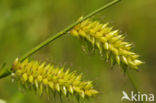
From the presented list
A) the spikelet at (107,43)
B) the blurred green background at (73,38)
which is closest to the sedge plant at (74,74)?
the spikelet at (107,43)

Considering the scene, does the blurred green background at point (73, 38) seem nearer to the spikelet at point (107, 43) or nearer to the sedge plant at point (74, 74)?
the sedge plant at point (74, 74)

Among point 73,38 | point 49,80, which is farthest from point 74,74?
point 73,38

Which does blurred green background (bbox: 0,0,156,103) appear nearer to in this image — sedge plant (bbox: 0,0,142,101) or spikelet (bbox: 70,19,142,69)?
sedge plant (bbox: 0,0,142,101)

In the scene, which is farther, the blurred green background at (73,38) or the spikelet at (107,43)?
the blurred green background at (73,38)

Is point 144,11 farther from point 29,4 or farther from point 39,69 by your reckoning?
point 39,69

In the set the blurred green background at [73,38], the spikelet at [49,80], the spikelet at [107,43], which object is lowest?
the spikelet at [49,80]

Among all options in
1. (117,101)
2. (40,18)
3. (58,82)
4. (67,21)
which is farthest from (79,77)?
(67,21)

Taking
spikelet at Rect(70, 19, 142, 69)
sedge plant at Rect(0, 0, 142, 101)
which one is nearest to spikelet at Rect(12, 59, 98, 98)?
sedge plant at Rect(0, 0, 142, 101)
